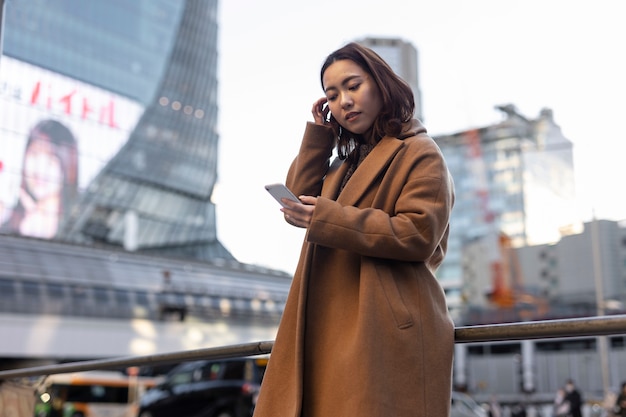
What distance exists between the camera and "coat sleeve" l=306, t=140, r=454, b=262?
1656mm

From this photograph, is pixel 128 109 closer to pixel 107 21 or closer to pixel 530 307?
pixel 107 21

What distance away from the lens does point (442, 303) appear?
172cm

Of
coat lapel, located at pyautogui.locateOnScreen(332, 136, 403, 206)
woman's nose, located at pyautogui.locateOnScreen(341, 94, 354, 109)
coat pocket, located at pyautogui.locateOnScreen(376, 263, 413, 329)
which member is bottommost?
coat pocket, located at pyautogui.locateOnScreen(376, 263, 413, 329)

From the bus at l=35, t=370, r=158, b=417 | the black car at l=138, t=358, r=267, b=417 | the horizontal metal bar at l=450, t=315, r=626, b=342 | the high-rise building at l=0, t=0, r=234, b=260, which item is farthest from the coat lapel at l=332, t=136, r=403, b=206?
the high-rise building at l=0, t=0, r=234, b=260

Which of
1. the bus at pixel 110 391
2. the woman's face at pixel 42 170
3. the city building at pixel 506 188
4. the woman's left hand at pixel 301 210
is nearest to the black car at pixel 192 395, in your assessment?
the bus at pixel 110 391

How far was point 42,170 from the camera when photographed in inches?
1909

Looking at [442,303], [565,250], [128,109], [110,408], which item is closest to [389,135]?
[442,303]

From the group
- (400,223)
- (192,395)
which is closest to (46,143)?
(192,395)

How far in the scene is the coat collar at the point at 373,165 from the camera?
1.83 m

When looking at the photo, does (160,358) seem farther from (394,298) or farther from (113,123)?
(113,123)

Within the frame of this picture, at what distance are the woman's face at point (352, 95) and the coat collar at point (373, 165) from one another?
0.07 metres

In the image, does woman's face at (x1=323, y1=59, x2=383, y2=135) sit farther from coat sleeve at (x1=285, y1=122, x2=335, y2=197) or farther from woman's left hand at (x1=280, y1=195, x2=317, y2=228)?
woman's left hand at (x1=280, y1=195, x2=317, y2=228)

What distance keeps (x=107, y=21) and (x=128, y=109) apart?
269 inches

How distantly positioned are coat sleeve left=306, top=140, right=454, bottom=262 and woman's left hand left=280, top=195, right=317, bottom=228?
0.06ft
